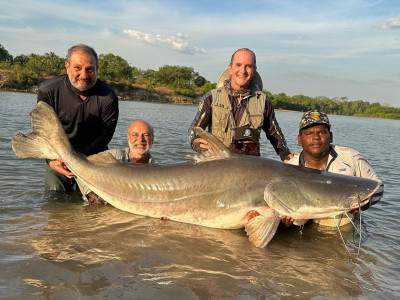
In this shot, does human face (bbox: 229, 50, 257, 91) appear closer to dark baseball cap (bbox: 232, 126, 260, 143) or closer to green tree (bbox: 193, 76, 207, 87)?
dark baseball cap (bbox: 232, 126, 260, 143)

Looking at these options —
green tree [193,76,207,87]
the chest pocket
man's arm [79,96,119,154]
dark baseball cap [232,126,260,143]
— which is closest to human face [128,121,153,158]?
man's arm [79,96,119,154]

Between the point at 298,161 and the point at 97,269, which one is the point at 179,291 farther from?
the point at 298,161

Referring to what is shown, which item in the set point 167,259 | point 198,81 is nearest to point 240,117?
point 167,259

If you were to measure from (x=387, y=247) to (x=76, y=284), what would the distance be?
11.5ft

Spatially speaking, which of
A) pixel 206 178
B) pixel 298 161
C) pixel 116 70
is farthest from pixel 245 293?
pixel 116 70

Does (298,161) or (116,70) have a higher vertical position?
(116,70)

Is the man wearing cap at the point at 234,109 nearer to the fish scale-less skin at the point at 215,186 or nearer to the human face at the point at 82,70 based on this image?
the fish scale-less skin at the point at 215,186

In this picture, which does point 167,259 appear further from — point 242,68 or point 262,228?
point 242,68

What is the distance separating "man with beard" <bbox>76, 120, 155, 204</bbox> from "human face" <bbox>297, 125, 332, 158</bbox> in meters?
1.97

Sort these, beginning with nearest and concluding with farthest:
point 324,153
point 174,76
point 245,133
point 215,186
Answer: point 215,186
point 324,153
point 245,133
point 174,76

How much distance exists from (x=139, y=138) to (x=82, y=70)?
3.99 feet

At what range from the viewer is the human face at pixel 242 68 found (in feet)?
16.6

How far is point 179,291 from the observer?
277 cm

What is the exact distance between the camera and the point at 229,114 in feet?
17.8
